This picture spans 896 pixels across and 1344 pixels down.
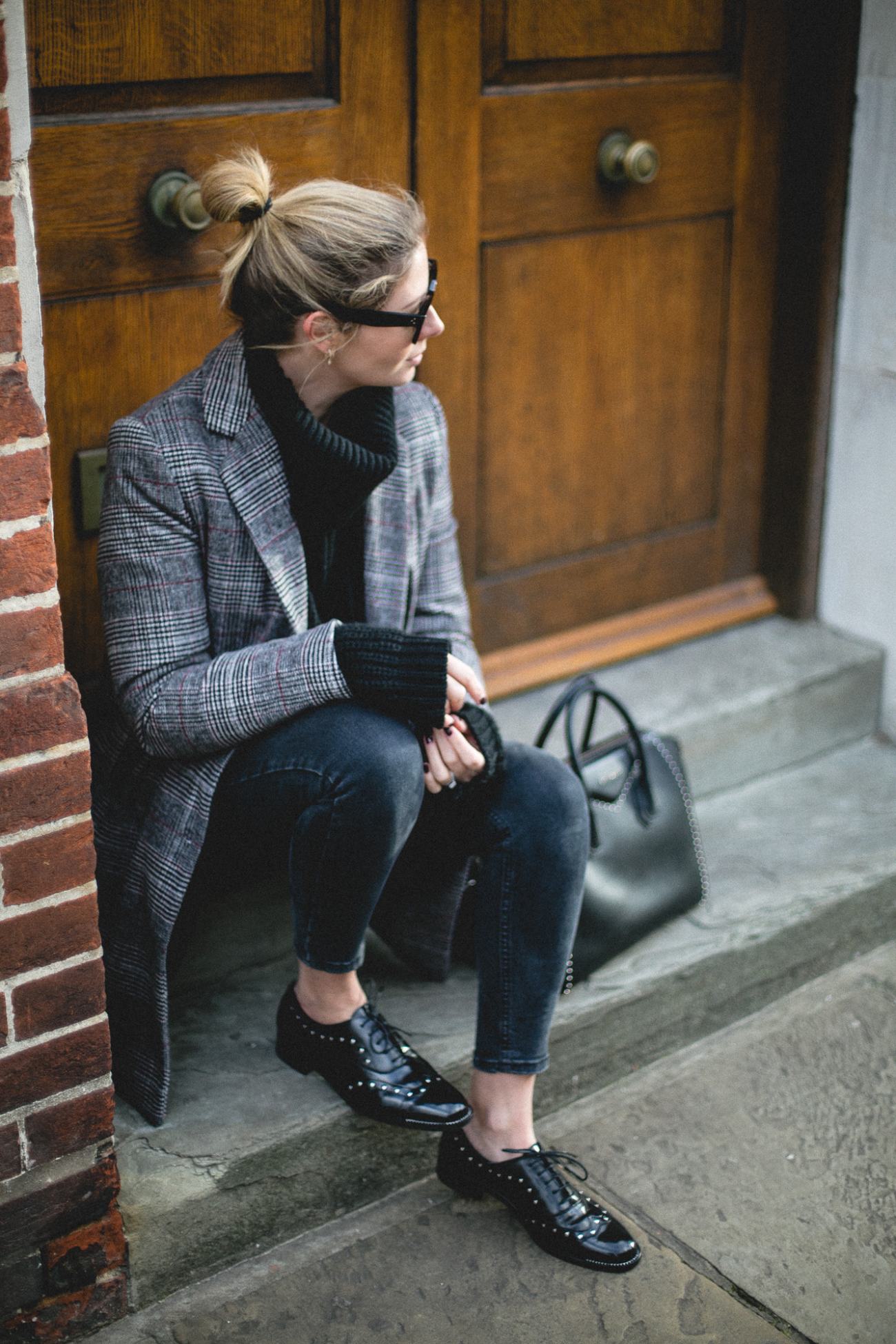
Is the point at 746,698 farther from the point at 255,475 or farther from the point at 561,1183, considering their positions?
the point at 255,475

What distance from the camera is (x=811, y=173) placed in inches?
125

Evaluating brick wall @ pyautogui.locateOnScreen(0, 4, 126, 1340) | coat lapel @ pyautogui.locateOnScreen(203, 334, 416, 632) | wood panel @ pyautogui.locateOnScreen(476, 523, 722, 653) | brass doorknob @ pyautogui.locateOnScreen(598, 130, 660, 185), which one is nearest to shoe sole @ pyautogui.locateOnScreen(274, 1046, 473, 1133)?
brick wall @ pyautogui.locateOnScreen(0, 4, 126, 1340)

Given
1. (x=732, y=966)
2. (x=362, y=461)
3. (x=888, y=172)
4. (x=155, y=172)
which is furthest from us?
(x=888, y=172)

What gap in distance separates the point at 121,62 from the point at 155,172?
17cm

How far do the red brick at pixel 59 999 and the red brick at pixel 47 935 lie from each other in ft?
0.07

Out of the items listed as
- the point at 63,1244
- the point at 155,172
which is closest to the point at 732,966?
the point at 63,1244

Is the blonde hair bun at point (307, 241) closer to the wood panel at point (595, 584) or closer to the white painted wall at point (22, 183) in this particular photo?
the white painted wall at point (22, 183)

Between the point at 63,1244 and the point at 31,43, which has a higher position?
the point at 31,43

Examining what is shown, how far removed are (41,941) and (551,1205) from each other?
2.79 ft

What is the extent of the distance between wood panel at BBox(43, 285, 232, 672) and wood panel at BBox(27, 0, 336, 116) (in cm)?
30

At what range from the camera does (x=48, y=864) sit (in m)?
1.79

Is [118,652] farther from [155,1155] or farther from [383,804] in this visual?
[155,1155]

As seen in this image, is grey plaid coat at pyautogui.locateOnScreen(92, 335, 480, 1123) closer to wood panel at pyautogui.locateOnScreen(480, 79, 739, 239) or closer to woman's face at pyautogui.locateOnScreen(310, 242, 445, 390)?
woman's face at pyautogui.locateOnScreen(310, 242, 445, 390)

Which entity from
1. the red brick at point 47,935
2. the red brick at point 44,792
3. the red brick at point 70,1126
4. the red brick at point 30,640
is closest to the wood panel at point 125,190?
the red brick at point 30,640
